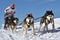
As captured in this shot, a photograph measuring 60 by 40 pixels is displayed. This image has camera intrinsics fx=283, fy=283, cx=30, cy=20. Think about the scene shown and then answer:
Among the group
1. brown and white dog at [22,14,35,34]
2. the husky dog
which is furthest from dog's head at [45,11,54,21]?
the husky dog

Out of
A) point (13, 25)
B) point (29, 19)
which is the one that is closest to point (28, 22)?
point (29, 19)

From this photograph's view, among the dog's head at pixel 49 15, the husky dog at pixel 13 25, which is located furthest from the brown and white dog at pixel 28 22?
the dog's head at pixel 49 15

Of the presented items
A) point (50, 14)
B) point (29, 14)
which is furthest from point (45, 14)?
point (29, 14)

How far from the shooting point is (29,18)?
15.8 meters

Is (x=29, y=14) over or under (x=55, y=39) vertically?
over

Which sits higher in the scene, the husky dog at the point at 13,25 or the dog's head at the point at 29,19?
the dog's head at the point at 29,19

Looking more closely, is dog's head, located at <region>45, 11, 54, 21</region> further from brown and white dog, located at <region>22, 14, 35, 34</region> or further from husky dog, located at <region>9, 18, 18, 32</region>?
husky dog, located at <region>9, 18, 18, 32</region>

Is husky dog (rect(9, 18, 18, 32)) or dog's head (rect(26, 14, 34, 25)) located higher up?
dog's head (rect(26, 14, 34, 25))

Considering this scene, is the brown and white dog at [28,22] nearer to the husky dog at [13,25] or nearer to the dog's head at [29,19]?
the dog's head at [29,19]

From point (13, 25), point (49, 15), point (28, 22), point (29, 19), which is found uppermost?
point (49, 15)

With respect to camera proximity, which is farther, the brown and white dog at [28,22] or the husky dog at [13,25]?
the husky dog at [13,25]

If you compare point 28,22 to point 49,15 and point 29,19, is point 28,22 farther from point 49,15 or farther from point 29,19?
point 49,15

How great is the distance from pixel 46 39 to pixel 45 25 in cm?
333

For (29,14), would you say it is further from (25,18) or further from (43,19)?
(43,19)
